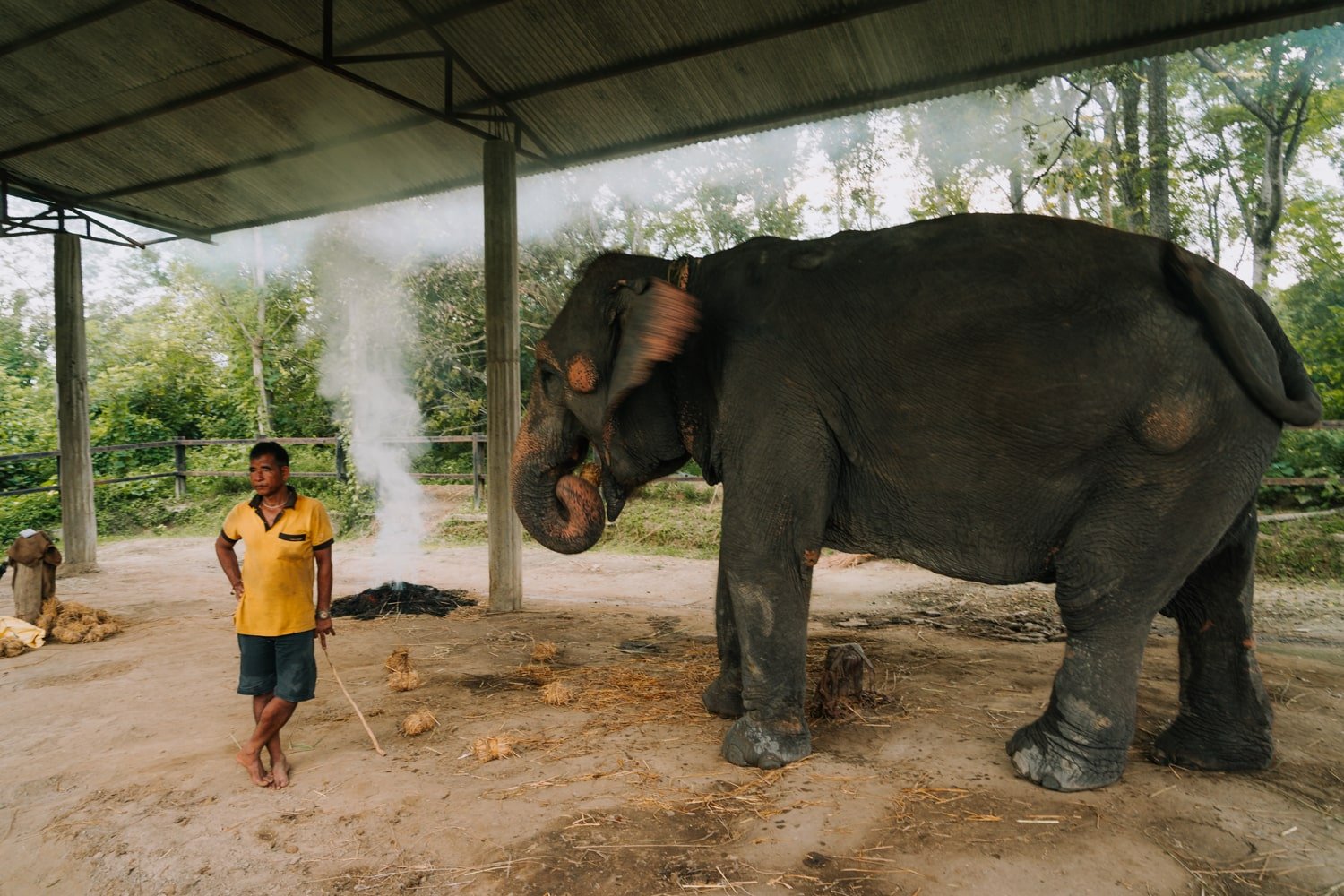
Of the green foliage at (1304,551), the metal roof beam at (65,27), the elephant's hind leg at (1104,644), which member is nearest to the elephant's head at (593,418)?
the elephant's hind leg at (1104,644)

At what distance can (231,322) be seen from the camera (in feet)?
65.0

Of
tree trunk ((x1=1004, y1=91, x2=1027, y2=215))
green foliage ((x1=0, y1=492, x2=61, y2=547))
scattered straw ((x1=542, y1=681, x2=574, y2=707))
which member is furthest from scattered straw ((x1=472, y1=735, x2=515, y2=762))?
tree trunk ((x1=1004, y1=91, x2=1027, y2=215))

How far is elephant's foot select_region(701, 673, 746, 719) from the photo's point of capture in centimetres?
429

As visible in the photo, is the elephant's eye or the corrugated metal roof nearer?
the elephant's eye

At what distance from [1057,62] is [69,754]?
7.38m

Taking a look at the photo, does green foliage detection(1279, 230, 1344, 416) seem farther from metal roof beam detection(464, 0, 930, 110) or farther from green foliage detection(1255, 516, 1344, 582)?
metal roof beam detection(464, 0, 930, 110)

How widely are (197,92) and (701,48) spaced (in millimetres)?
5141

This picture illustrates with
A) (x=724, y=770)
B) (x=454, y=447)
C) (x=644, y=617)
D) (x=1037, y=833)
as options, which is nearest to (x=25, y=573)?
(x=644, y=617)

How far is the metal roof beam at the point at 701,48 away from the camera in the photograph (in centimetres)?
571

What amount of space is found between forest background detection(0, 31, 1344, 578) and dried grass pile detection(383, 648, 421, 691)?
677 centimetres

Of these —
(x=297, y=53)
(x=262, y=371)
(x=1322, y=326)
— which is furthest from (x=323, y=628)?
(x=262, y=371)

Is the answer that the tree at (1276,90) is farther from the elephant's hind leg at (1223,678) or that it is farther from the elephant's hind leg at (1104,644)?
the elephant's hind leg at (1104,644)

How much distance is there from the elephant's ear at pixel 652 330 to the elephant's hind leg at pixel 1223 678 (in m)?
2.48

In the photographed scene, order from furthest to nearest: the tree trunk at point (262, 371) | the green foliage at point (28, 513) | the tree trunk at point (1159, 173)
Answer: the tree trunk at point (262, 371) < the green foliage at point (28, 513) < the tree trunk at point (1159, 173)
